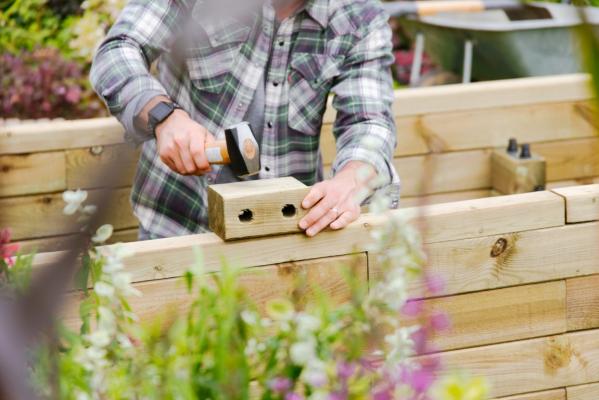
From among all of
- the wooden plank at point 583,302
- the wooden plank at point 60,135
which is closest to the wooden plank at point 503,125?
the wooden plank at point 60,135

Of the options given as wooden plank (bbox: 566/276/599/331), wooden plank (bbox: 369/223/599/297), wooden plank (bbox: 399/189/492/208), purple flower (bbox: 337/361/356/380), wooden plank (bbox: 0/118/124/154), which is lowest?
wooden plank (bbox: 399/189/492/208)

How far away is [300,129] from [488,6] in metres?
1.48

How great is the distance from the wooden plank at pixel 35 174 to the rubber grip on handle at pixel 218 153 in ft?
2.92

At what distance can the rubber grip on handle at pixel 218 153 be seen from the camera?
5.43ft

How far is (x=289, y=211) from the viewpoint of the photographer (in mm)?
1617

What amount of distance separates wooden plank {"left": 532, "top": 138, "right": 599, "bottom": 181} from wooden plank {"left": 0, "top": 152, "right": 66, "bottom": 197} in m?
1.35

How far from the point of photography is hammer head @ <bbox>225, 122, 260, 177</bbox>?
163 centimetres

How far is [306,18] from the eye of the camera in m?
2.13

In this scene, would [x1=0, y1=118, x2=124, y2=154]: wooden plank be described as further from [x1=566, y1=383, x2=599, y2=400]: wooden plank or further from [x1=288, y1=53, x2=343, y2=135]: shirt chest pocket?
[x1=566, y1=383, x2=599, y2=400]: wooden plank

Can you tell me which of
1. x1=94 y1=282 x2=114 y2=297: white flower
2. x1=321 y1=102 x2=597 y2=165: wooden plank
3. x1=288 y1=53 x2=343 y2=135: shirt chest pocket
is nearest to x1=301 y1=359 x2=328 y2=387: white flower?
x1=94 y1=282 x2=114 y2=297: white flower

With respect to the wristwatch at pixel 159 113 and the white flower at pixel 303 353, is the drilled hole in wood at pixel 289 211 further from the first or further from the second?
the white flower at pixel 303 353

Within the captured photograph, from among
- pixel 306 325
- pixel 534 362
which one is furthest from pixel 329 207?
pixel 306 325

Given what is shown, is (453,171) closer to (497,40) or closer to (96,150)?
(497,40)

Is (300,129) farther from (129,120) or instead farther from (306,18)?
(129,120)
